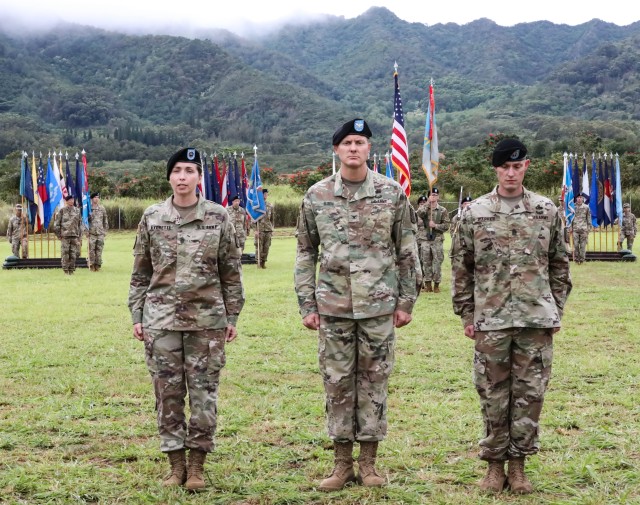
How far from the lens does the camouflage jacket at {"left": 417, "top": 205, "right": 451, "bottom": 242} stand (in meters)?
13.6

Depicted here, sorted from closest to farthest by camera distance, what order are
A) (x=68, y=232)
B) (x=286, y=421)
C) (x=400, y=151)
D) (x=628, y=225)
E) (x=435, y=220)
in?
(x=286, y=421)
(x=400, y=151)
(x=435, y=220)
(x=68, y=232)
(x=628, y=225)

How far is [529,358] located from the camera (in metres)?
4.18

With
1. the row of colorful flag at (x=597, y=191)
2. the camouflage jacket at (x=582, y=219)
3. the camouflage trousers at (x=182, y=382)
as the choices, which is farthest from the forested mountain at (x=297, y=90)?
the camouflage trousers at (x=182, y=382)

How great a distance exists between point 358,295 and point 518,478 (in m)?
1.27

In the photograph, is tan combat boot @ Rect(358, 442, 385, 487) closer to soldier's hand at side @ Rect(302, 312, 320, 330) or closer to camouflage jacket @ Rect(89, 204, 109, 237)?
soldier's hand at side @ Rect(302, 312, 320, 330)

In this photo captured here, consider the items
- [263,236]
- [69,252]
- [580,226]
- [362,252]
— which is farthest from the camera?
[580,226]

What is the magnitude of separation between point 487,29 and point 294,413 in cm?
19562

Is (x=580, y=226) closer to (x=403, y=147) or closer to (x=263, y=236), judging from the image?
(x=263, y=236)

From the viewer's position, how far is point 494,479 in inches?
166

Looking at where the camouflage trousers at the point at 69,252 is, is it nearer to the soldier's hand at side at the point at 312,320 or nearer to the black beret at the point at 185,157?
the black beret at the point at 185,157

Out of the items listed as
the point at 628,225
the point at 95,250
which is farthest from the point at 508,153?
the point at 628,225

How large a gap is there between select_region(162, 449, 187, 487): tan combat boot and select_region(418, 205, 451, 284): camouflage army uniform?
9557 millimetres

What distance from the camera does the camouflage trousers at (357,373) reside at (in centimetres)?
426

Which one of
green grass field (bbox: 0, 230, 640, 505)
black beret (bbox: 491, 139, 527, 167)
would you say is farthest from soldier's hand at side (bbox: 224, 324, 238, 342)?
black beret (bbox: 491, 139, 527, 167)
